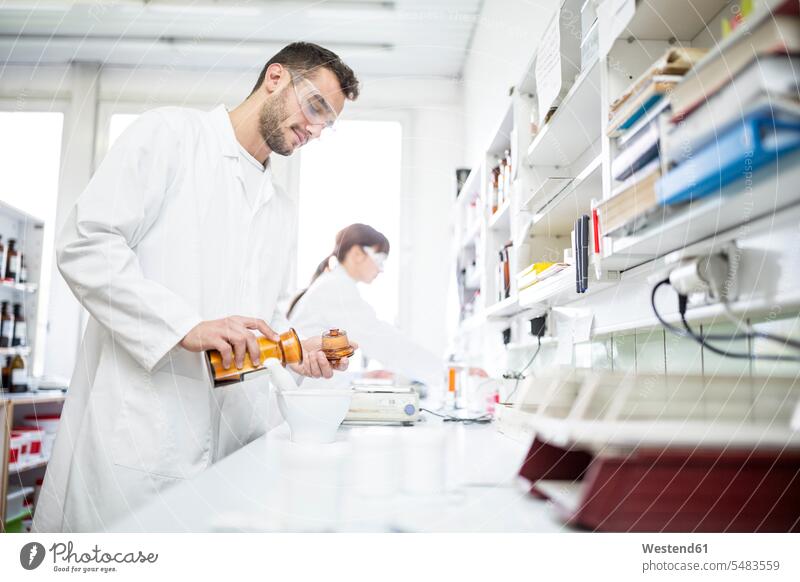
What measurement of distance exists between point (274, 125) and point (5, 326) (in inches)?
76.4

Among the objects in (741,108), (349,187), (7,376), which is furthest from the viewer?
(7,376)

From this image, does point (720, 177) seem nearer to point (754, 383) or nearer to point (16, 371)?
point (754, 383)

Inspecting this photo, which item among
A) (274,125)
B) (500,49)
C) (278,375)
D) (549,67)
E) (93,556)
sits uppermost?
(500,49)

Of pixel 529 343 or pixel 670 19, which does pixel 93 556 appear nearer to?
pixel 529 343

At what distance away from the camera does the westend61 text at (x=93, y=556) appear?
68 cm

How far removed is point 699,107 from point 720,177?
79 mm

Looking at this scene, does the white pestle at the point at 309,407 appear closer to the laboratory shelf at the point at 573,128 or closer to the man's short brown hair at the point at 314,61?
the man's short brown hair at the point at 314,61

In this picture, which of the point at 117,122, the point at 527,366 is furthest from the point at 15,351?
the point at 527,366

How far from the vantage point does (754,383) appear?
602 millimetres

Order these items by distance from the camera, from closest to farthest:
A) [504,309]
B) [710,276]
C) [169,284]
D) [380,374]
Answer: [710,276] < [169,284] < [504,309] < [380,374]

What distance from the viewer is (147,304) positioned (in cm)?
80

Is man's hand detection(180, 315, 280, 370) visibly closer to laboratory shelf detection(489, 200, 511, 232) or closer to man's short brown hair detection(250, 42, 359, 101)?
man's short brown hair detection(250, 42, 359, 101)

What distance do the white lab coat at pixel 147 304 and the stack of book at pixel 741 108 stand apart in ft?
2.33

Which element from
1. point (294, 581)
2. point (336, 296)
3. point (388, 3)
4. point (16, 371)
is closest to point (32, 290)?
point (16, 371)
